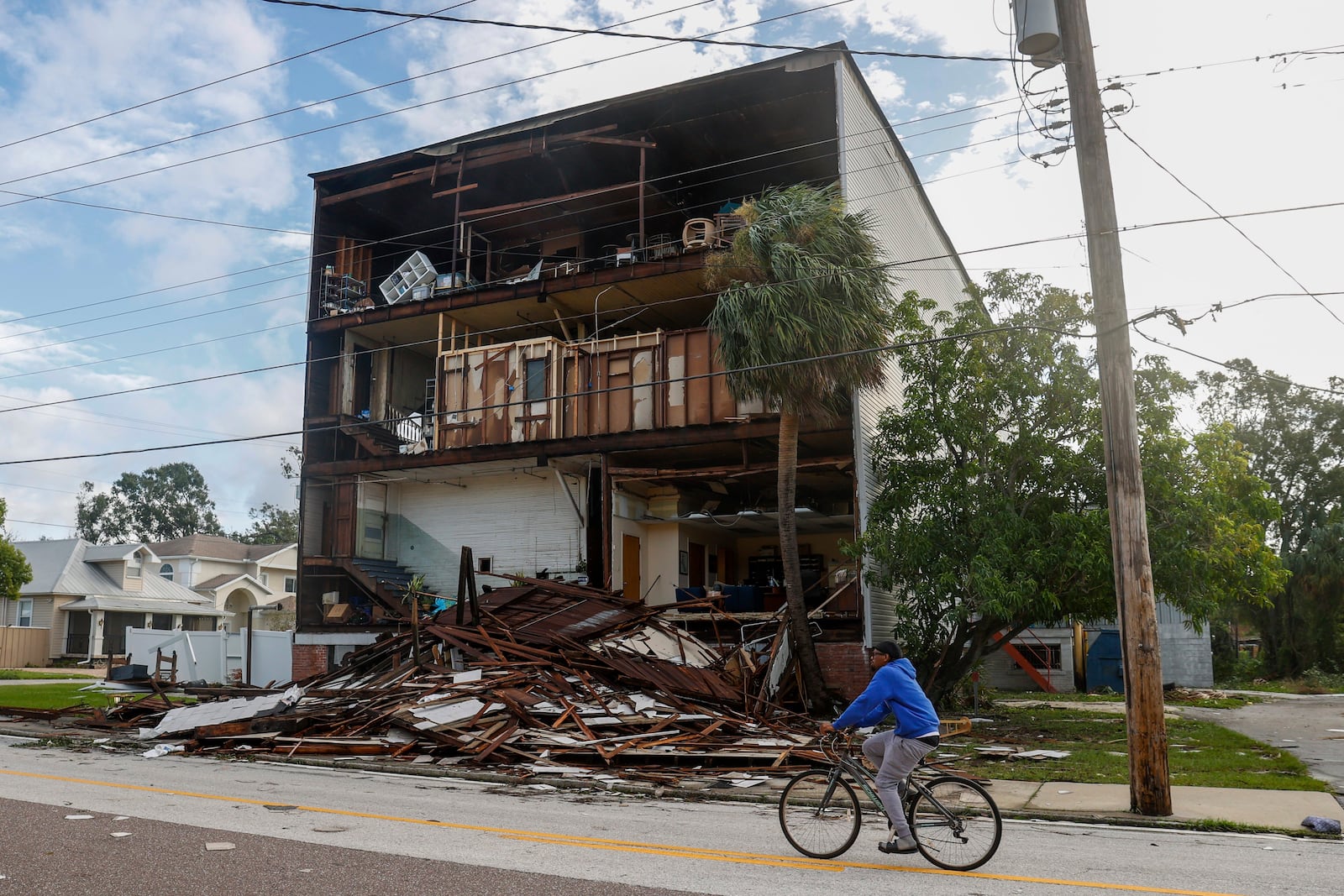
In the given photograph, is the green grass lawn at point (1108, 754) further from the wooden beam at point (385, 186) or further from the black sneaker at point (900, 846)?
the wooden beam at point (385, 186)

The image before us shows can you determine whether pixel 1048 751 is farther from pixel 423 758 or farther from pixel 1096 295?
pixel 423 758

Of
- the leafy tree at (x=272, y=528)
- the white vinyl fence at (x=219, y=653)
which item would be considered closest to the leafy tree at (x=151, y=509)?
the leafy tree at (x=272, y=528)

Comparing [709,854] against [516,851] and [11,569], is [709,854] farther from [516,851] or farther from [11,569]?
[11,569]

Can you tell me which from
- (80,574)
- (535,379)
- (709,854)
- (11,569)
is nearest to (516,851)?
(709,854)

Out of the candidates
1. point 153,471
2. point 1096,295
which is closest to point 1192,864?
point 1096,295

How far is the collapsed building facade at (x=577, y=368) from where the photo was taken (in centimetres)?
2473

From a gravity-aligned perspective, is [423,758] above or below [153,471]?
below

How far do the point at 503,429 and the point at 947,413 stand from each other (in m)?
11.8

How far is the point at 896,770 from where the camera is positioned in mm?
7914

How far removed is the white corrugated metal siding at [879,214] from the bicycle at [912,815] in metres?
12.1

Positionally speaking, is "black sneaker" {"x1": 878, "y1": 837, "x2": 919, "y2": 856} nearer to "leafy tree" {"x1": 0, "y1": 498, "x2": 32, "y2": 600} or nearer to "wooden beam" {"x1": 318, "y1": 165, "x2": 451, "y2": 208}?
"wooden beam" {"x1": 318, "y1": 165, "x2": 451, "y2": 208}

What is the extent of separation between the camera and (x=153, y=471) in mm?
97188

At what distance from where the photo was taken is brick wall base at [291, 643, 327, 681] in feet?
90.7

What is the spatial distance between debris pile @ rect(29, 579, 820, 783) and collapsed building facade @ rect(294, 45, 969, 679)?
2454 millimetres
